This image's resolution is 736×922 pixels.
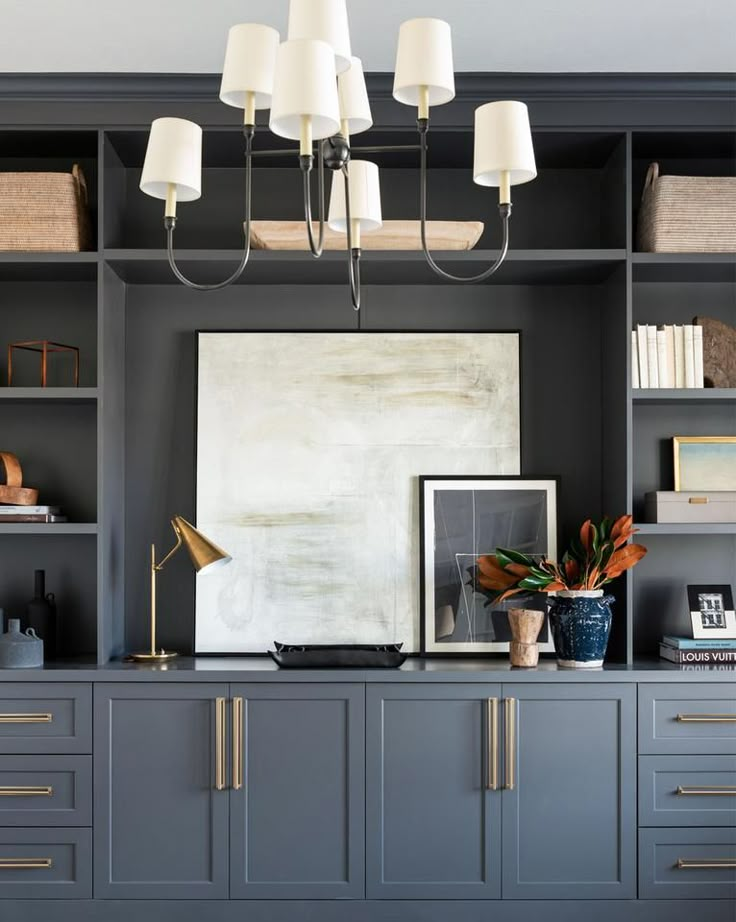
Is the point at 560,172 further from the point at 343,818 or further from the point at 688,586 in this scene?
the point at 343,818

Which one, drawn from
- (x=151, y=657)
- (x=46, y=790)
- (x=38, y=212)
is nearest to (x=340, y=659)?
(x=151, y=657)

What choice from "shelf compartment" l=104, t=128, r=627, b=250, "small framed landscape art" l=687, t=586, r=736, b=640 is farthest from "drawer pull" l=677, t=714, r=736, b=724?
"shelf compartment" l=104, t=128, r=627, b=250

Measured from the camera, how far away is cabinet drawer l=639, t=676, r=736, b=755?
3.16m

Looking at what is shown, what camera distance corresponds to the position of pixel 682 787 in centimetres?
315

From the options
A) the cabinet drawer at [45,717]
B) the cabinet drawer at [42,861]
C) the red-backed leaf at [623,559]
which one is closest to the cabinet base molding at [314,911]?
the cabinet drawer at [42,861]

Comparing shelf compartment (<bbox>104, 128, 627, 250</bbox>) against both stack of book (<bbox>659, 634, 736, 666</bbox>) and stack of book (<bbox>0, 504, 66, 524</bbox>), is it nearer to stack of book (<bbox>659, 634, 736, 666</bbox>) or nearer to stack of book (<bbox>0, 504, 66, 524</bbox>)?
stack of book (<bbox>0, 504, 66, 524</bbox>)

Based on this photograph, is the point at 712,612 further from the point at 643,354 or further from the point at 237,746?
the point at 237,746

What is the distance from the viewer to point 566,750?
3.15m

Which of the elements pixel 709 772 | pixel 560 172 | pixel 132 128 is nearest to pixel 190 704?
pixel 709 772

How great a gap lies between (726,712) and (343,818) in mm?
1264

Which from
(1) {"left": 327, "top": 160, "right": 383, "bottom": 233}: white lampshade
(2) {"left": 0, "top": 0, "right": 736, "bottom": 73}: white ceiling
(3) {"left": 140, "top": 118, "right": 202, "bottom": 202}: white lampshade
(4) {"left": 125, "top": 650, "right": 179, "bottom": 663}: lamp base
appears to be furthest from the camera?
(4) {"left": 125, "top": 650, "right": 179, "bottom": 663}: lamp base

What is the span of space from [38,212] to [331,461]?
1303 mm

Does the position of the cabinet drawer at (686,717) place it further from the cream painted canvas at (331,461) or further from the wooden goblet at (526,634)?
the cream painted canvas at (331,461)

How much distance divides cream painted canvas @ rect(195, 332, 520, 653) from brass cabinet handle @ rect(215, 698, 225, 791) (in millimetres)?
408
